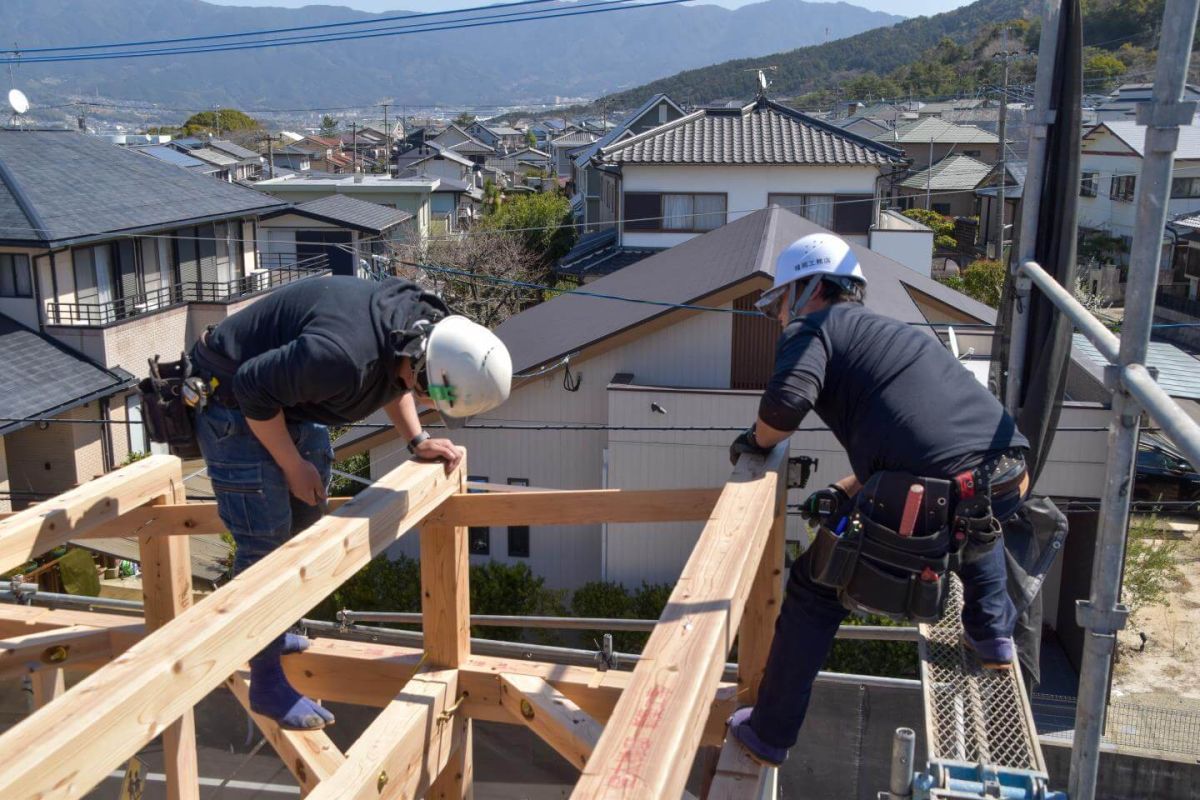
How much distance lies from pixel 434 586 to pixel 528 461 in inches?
391

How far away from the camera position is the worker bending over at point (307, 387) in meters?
3.50

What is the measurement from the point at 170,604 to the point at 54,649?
708mm

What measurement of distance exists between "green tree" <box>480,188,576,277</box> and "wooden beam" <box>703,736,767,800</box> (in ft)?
103

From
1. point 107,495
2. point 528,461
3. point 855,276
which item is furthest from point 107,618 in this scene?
point 528,461

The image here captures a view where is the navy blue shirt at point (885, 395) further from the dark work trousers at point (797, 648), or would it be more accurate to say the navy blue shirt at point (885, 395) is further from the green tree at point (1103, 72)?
the green tree at point (1103, 72)

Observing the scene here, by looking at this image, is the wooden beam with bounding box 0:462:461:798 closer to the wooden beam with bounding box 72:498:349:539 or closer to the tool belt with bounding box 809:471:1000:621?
the wooden beam with bounding box 72:498:349:539

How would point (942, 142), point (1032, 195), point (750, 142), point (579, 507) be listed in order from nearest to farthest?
point (579, 507), point (1032, 195), point (750, 142), point (942, 142)

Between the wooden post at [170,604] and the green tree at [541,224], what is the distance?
3026 centimetres

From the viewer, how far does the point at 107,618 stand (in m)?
5.20

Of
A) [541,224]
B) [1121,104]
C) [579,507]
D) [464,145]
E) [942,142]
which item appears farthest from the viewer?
[464,145]

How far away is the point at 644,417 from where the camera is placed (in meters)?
13.1

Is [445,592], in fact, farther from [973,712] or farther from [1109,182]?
[1109,182]

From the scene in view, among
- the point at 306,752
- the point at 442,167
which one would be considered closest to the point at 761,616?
the point at 306,752

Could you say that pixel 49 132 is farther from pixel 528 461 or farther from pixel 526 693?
pixel 526 693
